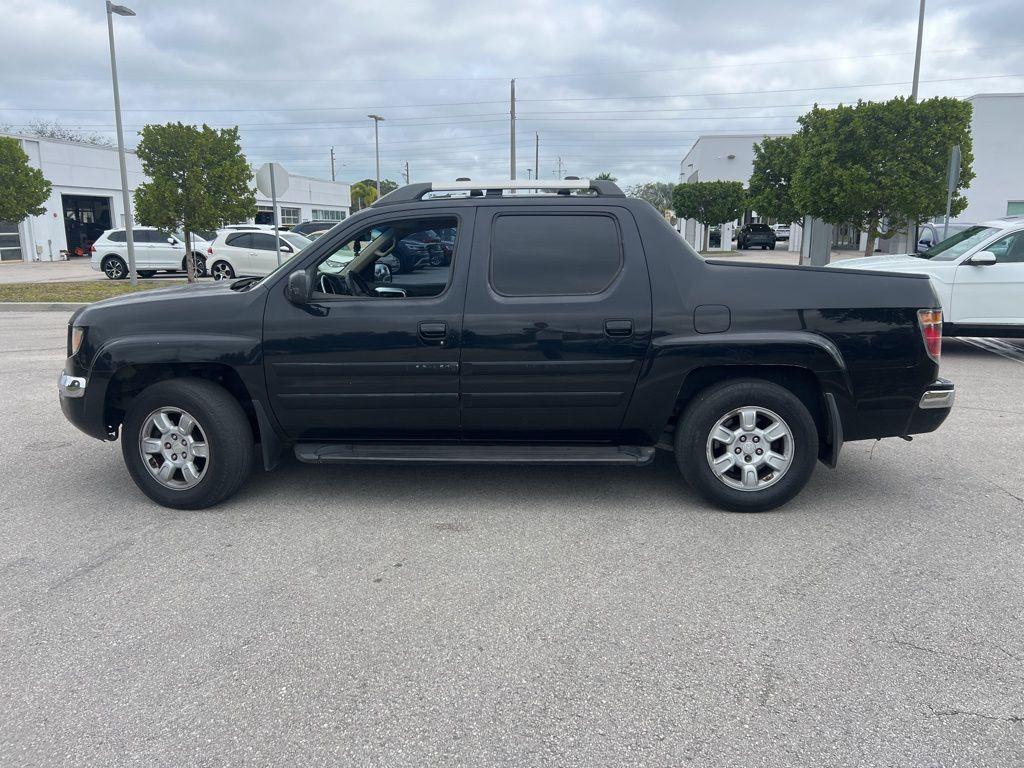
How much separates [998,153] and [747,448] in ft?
113

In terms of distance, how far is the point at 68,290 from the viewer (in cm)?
2012

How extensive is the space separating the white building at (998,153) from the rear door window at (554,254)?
32.8 metres

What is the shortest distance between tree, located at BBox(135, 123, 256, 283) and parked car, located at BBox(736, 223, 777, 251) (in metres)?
33.5

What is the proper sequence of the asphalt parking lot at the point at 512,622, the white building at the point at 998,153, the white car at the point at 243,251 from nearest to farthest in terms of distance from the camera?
the asphalt parking lot at the point at 512,622 → the white car at the point at 243,251 → the white building at the point at 998,153

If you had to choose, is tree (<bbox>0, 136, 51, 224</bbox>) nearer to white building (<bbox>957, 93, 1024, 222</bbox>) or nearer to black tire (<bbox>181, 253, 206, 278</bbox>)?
black tire (<bbox>181, 253, 206, 278</bbox>)

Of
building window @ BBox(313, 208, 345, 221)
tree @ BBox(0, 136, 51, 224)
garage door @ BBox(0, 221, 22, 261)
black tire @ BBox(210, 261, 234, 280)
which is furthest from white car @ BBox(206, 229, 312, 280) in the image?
building window @ BBox(313, 208, 345, 221)

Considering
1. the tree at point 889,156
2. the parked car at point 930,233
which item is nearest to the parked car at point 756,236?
the parked car at point 930,233

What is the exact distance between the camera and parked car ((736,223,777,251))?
46656 millimetres

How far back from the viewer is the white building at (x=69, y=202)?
120 feet

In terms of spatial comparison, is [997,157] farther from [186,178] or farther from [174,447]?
[174,447]

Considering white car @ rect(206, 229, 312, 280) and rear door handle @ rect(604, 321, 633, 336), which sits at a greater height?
white car @ rect(206, 229, 312, 280)

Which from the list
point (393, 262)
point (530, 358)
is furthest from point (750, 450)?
point (393, 262)

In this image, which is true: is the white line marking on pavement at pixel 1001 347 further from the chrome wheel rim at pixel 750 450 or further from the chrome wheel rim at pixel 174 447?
Result: the chrome wheel rim at pixel 174 447

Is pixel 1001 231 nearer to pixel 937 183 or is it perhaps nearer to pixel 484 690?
pixel 937 183
